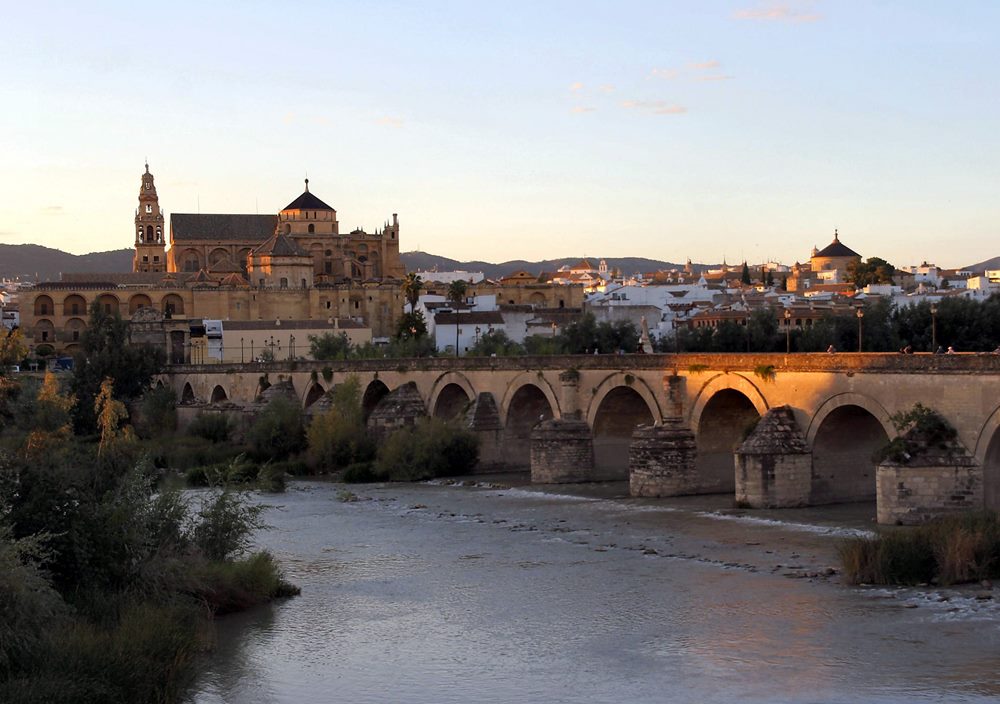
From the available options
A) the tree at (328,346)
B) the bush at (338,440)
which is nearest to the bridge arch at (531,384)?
the bush at (338,440)

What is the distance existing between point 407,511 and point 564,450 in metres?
4.83

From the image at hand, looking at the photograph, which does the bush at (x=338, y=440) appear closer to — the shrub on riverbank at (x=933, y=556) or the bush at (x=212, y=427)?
the bush at (x=212, y=427)

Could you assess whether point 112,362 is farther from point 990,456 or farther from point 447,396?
point 990,456

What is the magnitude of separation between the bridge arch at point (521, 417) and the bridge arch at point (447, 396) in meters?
2.56

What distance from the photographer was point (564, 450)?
3206 centimetres

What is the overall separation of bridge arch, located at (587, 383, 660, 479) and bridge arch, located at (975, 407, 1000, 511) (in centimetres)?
1094

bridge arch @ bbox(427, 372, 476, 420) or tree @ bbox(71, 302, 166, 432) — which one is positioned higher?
tree @ bbox(71, 302, 166, 432)

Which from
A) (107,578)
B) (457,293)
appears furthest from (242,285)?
(107,578)

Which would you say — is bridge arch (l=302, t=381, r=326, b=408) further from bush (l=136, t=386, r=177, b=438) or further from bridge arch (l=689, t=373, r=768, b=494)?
bridge arch (l=689, t=373, r=768, b=494)

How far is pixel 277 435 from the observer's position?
41.0 metres

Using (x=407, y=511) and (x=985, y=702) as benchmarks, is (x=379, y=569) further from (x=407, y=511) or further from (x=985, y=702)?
(x=985, y=702)

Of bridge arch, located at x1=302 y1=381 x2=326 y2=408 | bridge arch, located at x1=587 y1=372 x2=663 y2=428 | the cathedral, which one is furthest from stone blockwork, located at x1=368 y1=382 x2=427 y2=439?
the cathedral

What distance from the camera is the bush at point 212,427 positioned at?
148 ft

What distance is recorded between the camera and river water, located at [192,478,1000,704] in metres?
14.9
